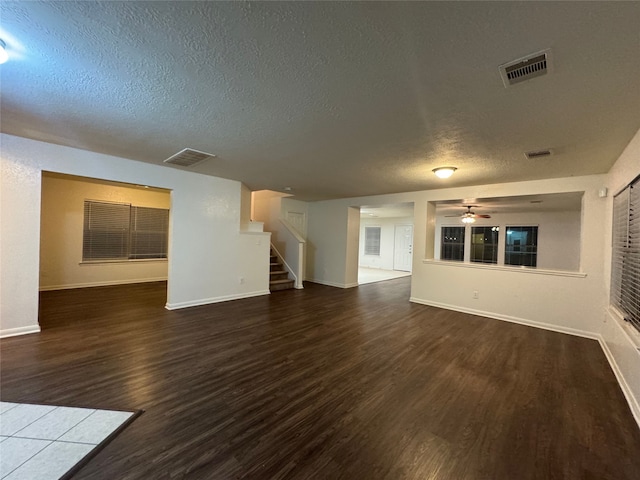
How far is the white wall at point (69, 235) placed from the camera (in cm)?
554

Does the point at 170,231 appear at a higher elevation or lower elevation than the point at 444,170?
lower

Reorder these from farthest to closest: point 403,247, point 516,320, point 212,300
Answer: point 403,247
point 212,300
point 516,320

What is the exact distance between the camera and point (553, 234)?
757 cm

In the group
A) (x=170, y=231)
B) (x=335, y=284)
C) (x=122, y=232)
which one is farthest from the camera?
(x=335, y=284)

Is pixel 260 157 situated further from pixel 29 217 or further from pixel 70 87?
pixel 29 217

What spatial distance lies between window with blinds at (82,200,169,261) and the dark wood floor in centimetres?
269

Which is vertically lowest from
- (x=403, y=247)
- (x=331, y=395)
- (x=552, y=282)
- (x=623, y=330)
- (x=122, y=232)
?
(x=331, y=395)

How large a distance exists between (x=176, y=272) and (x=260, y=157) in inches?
102

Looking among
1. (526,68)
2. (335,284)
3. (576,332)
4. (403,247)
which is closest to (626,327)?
(576,332)

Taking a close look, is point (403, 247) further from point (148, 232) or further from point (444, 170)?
point (148, 232)

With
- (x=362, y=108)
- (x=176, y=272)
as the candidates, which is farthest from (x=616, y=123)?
(x=176, y=272)

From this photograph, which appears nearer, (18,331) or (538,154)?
(538,154)

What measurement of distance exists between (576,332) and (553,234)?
4954 mm

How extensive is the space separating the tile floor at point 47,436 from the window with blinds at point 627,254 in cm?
429
